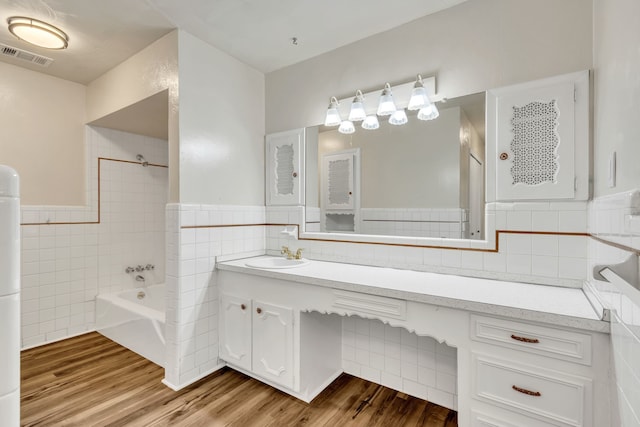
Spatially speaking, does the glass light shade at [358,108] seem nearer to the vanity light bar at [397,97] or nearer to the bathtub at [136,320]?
the vanity light bar at [397,97]

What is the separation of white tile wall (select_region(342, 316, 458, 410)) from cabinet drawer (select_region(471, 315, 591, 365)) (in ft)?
2.05

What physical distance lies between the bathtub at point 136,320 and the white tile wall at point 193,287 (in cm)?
32

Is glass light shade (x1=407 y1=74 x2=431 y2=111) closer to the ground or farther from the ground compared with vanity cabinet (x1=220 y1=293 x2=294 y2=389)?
farther from the ground

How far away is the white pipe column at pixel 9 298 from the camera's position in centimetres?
48

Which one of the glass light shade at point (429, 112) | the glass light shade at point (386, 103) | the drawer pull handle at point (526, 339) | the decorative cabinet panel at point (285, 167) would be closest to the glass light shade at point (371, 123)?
the glass light shade at point (386, 103)

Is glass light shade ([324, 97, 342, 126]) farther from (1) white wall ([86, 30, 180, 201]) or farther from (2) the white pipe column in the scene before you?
(2) the white pipe column

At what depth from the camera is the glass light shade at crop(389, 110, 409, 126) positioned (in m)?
2.15

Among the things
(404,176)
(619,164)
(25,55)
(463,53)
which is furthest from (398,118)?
(25,55)

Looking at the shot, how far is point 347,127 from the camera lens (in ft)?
7.86

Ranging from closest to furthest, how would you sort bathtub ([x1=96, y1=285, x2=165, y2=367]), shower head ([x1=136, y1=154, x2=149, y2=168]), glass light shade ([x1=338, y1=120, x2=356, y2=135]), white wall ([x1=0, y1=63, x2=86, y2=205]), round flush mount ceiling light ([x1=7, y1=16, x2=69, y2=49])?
round flush mount ceiling light ([x1=7, y1=16, x2=69, y2=49]), glass light shade ([x1=338, y1=120, x2=356, y2=135]), bathtub ([x1=96, y1=285, x2=165, y2=367]), white wall ([x1=0, y1=63, x2=86, y2=205]), shower head ([x1=136, y1=154, x2=149, y2=168])

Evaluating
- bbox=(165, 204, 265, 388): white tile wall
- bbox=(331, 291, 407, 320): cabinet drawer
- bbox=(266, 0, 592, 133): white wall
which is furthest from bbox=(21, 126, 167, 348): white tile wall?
bbox=(331, 291, 407, 320): cabinet drawer

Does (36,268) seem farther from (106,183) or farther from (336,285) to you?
(336,285)

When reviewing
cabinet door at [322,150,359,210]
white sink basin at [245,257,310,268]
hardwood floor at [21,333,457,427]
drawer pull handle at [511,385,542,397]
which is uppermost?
cabinet door at [322,150,359,210]

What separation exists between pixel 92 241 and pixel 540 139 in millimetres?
3760
